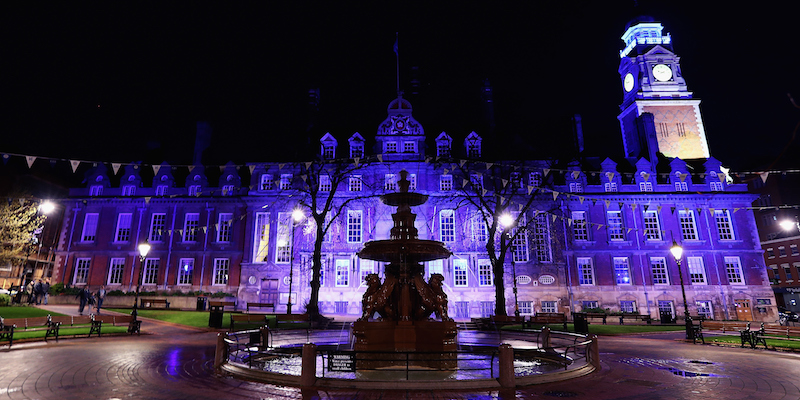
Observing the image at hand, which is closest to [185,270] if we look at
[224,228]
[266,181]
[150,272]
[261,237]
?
[150,272]

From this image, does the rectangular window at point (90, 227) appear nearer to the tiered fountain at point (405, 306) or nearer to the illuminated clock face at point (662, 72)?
the tiered fountain at point (405, 306)

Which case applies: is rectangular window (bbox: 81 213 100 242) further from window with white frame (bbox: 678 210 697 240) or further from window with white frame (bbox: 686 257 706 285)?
window with white frame (bbox: 686 257 706 285)

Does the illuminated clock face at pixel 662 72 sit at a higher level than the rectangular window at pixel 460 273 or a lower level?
higher

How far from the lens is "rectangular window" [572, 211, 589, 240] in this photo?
36625mm

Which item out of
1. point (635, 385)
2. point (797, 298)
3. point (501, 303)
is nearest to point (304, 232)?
point (501, 303)

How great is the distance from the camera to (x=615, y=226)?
1438 inches

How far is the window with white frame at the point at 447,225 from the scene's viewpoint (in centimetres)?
3556

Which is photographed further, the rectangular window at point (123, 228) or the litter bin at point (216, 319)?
the rectangular window at point (123, 228)

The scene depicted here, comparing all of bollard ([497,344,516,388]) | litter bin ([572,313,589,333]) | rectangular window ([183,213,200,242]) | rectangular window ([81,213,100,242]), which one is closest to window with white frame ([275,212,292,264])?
rectangular window ([183,213,200,242])

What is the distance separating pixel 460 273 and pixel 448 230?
398cm

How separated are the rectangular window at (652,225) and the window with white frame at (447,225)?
58.2 feet

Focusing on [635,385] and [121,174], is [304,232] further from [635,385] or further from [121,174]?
[635,385]

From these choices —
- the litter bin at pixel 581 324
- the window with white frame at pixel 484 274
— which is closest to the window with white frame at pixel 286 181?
the window with white frame at pixel 484 274

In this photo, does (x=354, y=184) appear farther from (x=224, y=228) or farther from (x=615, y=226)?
(x=615, y=226)
